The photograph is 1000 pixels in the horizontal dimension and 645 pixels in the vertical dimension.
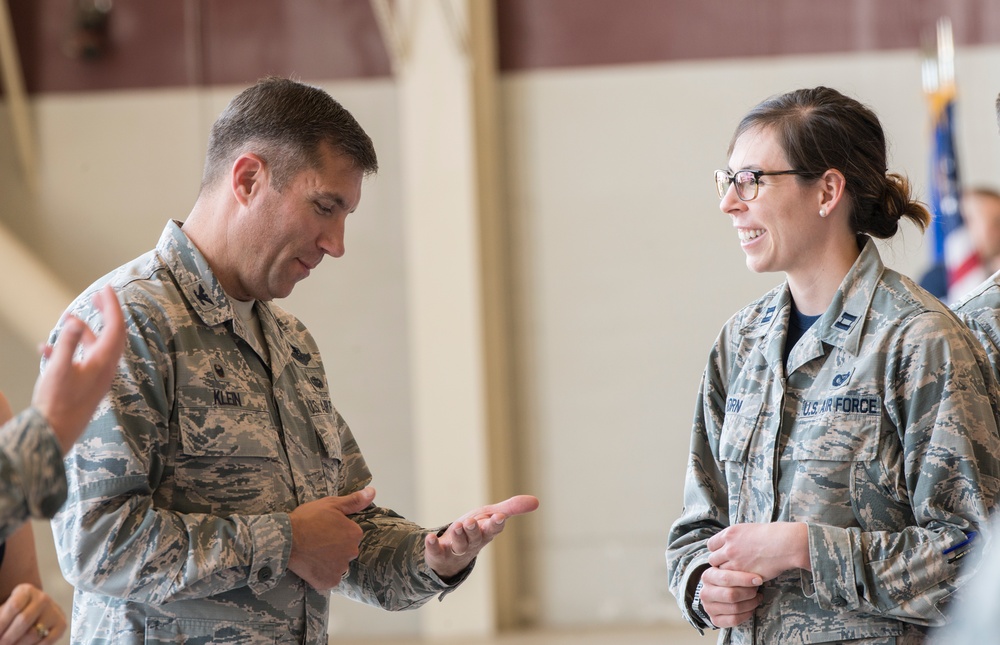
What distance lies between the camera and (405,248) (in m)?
6.42

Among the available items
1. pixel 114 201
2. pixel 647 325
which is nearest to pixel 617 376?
pixel 647 325

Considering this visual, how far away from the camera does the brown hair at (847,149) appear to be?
214 cm

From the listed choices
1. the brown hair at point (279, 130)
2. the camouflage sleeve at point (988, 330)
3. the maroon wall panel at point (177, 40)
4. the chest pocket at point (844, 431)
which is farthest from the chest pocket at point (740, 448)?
the maroon wall panel at point (177, 40)

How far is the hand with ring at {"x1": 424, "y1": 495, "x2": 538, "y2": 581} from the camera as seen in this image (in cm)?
214

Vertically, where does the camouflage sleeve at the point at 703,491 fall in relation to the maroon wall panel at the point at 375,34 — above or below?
below

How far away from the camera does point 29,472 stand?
1.39m

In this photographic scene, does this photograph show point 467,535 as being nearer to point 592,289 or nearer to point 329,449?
point 329,449

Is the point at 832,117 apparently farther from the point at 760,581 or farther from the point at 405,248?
the point at 405,248

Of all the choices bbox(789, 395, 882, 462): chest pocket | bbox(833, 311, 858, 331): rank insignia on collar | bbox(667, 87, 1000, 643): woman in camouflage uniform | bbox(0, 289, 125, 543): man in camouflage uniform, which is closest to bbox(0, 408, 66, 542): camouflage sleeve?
bbox(0, 289, 125, 543): man in camouflage uniform

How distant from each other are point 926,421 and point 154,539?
1343 mm

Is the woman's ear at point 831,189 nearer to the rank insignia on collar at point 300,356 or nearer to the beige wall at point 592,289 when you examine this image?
the rank insignia on collar at point 300,356

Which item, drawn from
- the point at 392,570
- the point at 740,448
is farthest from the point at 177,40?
the point at 740,448

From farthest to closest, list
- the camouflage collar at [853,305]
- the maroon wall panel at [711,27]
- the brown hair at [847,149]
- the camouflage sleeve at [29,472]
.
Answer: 1. the maroon wall panel at [711,27]
2. the brown hair at [847,149]
3. the camouflage collar at [853,305]
4. the camouflage sleeve at [29,472]

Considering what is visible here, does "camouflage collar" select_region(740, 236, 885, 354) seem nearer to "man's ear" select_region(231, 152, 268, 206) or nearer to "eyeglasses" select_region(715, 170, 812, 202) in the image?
"eyeglasses" select_region(715, 170, 812, 202)
